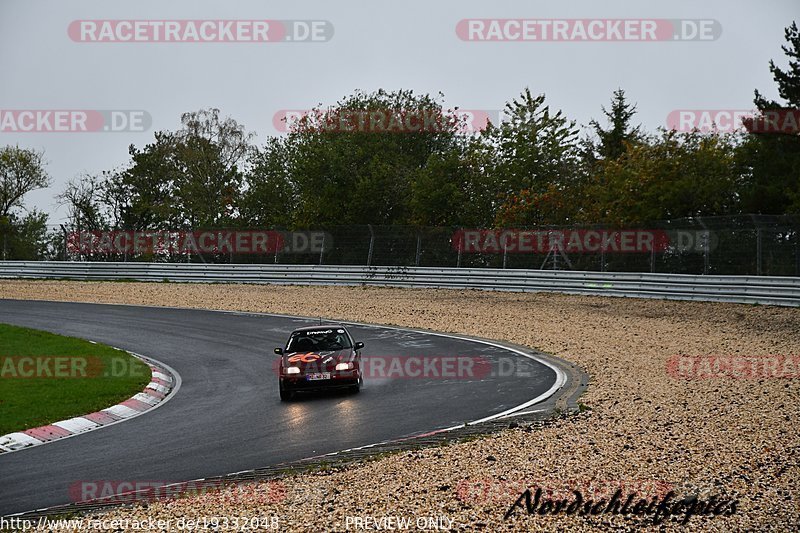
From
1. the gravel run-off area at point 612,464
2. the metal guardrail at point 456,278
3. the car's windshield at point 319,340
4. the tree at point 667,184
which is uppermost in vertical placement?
the tree at point 667,184

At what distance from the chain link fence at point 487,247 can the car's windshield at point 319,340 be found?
15.3 metres

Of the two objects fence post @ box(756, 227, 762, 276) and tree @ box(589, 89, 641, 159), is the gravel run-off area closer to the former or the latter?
fence post @ box(756, 227, 762, 276)

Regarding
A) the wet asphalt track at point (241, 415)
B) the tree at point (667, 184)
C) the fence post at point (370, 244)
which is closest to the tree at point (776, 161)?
the tree at point (667, 184)

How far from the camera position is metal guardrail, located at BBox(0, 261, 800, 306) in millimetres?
25391

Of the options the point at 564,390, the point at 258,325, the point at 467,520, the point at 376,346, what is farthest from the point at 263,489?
the point at 258,325

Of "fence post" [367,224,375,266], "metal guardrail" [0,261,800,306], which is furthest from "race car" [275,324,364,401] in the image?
"fence post" [367,224,375,266]

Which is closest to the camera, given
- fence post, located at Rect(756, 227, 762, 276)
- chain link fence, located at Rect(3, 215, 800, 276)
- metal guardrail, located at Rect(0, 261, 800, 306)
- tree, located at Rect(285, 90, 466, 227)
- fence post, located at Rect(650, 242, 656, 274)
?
fence post, located at Rect(756, 227, 762, 276)

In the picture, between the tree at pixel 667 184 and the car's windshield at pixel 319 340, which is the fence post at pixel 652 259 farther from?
→ the car's windshield at pixel 319 340

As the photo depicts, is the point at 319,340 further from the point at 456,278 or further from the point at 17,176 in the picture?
the point at 17,176

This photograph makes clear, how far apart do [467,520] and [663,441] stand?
3.72 metres

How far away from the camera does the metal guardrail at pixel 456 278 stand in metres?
25.4

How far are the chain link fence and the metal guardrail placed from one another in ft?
1.53

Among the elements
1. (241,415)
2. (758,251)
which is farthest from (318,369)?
(758,251)

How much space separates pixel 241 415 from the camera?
12.6m
